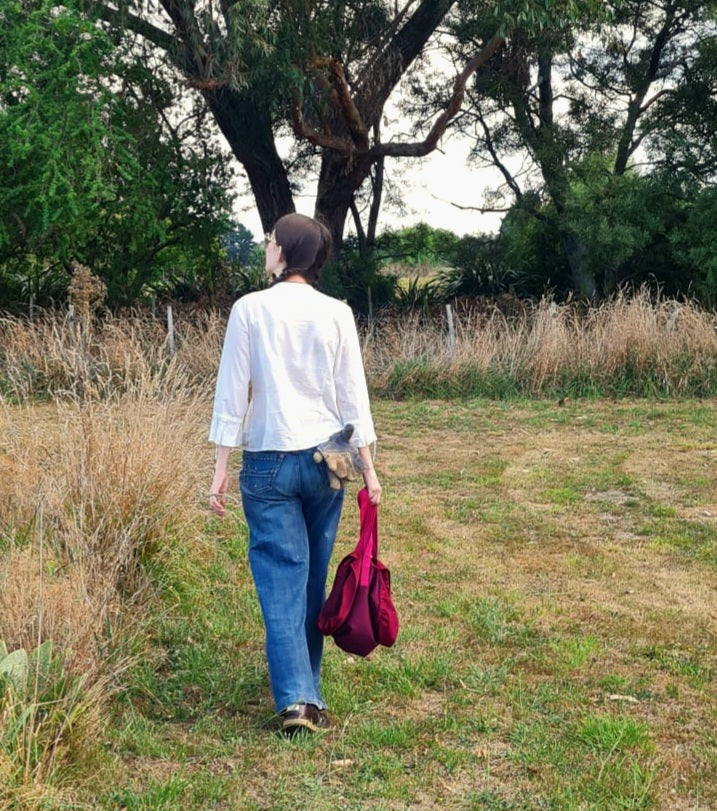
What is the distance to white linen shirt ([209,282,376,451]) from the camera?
11.8 ft

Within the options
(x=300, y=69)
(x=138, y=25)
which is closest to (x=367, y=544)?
(x=300, y=69)

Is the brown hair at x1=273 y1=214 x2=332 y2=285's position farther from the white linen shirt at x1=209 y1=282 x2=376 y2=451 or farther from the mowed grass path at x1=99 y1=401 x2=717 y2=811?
the mowed grass path at x1=99 y1=401 x2=717 y2=811

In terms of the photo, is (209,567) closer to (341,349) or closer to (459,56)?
(341,349)

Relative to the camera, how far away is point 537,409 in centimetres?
1289

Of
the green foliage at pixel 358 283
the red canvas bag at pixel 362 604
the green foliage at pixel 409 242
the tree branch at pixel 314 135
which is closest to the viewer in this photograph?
the red canvas bag at pixel 362 604

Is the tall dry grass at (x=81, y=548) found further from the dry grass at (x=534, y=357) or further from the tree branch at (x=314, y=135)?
the tree branch at (x=314, y=135)

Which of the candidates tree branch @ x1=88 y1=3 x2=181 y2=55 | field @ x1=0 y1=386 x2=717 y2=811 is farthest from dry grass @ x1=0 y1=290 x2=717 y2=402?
field @ x1=0 y1=386 x2=717 y2=811

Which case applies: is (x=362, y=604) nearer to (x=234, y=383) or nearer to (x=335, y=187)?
(x=234, y=383)

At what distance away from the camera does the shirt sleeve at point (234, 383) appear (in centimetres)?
361

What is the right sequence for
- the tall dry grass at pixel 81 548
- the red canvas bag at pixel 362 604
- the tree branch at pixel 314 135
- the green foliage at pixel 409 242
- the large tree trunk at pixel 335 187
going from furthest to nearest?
1. the green foliage at pixel 409 242
2. the large tree trunk at pixel 335 187
3. the tree branch at pixel 314 135
4. the red canvas bag at pixel 362 604
5. the tall dry grass at pixel 81 548

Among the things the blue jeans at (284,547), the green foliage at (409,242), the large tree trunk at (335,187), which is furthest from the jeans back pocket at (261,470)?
the green foliage at (409,242)

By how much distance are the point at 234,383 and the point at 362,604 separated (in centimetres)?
89

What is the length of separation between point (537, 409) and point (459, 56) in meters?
12.8

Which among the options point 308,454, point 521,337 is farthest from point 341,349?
point 521,337
